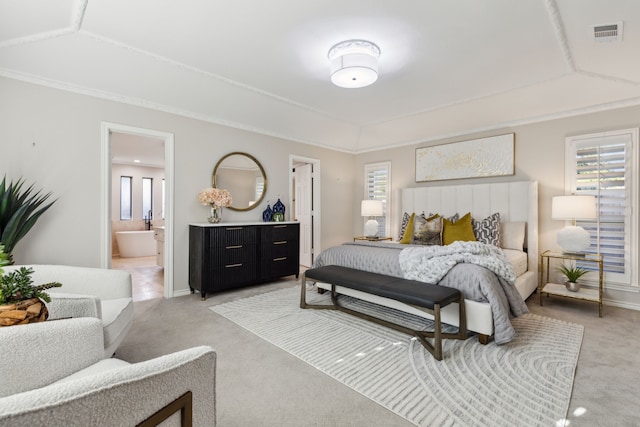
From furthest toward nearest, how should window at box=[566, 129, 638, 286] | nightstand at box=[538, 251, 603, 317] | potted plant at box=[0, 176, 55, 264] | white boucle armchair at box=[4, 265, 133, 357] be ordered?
1. window at box=[566, 129, 638, 286]
2. nightstand at box=[538, 251, 603, 317]
3. potted plant at box=[0, 176, 55, 264]
4. white boucle armchair at box=[4, 265, 133, 357]

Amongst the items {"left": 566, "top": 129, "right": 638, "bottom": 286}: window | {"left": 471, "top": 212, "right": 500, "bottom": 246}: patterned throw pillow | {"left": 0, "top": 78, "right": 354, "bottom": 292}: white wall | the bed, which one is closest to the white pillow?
the bed

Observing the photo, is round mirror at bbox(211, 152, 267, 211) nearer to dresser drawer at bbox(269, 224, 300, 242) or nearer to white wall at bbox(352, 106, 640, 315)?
dresser drawer at bbox(269, 224, 300, 242)

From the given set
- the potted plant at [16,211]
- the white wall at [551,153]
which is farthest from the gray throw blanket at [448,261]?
the potted plant at [16,211]

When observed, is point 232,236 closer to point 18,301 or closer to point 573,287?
point 18,301

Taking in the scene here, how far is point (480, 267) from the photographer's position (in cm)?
263

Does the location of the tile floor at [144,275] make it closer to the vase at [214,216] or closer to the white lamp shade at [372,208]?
the vase at [214,216]

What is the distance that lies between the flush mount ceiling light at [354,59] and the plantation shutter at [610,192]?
2.95m

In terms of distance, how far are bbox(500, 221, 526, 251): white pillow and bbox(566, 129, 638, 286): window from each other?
0.62m

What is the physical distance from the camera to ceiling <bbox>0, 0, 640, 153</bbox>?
2279mm

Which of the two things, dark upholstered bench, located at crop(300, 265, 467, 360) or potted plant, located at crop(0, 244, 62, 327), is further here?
dark upholstered bench, located at crop(300, 265, 467, 360)

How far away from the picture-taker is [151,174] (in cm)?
812

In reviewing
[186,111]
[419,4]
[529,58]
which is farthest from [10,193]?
[529,58]

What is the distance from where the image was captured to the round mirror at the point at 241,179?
436 centimetres

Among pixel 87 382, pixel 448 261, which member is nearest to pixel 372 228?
pixel 448 261
